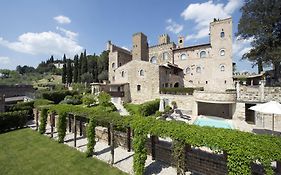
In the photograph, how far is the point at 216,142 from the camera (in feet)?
21.7

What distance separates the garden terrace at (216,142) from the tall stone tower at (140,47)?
35.9 metres

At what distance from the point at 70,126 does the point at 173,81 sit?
23.7m

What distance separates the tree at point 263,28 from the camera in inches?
850

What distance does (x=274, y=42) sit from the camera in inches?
867

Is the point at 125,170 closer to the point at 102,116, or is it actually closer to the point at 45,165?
the point at 102,116

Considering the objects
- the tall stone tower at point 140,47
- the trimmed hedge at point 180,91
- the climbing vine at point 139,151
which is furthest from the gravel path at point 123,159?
the tall stone tower at point 140,47

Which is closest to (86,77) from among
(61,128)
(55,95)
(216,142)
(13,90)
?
(13,90)

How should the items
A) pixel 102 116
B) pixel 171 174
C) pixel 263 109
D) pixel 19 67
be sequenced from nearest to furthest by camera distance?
pixel 171 174 < pixel 102 116 < pixel 263 109 < pixel 19 67

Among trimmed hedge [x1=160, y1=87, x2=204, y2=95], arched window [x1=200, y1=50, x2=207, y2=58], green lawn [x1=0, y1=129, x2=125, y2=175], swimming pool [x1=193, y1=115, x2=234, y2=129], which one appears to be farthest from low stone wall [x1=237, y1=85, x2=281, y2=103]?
green lawn [x1=0, y1=129, x2=125, y2=175]

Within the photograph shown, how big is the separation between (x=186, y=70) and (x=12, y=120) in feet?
111

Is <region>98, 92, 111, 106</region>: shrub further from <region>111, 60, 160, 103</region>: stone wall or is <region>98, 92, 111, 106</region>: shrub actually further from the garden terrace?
the garden terrace

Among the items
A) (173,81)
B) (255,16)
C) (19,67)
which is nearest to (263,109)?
(255,16)

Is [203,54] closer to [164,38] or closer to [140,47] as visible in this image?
[164,38]

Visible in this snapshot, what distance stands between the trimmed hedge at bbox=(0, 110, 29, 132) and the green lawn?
14.0ft
